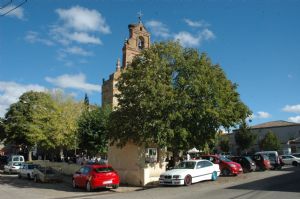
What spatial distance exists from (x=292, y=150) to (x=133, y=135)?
214 feet

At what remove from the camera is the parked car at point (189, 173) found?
22962 millimetres

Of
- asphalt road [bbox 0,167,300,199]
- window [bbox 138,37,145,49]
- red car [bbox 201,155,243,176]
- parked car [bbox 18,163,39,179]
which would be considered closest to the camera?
asphalt road [bbox 0,167,300,199]

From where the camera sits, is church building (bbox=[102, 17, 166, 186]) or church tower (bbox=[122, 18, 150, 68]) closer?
church building (bbox=[102, 17, 166, 186])

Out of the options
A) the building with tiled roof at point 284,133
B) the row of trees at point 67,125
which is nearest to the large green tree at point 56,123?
the row of trees at point 67,125

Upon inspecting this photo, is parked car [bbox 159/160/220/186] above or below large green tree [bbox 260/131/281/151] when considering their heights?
below

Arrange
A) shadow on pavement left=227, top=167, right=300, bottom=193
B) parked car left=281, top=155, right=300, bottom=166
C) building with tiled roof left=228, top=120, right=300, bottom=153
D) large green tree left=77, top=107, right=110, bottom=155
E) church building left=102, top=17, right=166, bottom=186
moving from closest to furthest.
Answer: shadow on pavement left=227, top=167, right=300, bottom=193 < church building left=102, top=17, right=166, bottom=186 < large green tree left=77, top=107, right=110, bottom=155 < parked car left=281, top=155, right=300, bottom=166 < building with tiled roof left=228, top=120, right=300, bottom=153

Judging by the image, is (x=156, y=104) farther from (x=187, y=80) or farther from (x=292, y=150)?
(x=292, y=150)

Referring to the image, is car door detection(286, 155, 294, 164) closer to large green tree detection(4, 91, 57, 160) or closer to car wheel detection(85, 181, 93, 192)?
large green tree detection(4, 91, 57, 160)

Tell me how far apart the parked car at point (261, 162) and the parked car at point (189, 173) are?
34.3ft

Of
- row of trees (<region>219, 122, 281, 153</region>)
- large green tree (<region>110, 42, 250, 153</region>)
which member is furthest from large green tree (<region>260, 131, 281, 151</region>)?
large green tree (<region>110, 42, 250, 153</region>)

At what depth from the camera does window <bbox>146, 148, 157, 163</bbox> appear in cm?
2655

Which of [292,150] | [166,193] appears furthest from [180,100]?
[292,150]

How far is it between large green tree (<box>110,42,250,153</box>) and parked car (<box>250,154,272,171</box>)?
9.46m

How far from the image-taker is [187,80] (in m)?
25.1
